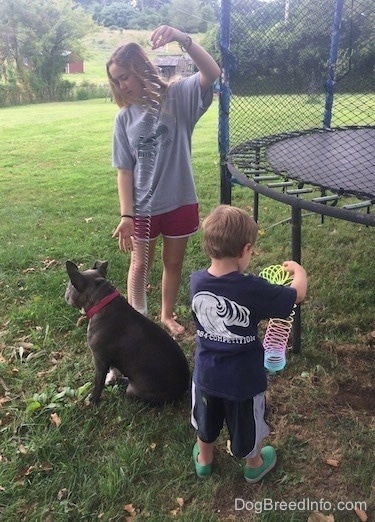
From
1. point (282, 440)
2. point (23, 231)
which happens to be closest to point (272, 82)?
point (23, 231)

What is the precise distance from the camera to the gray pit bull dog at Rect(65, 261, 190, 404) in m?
2.32

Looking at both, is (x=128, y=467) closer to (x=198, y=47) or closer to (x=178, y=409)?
(x=178, y=409)

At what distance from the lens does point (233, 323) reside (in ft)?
5.56

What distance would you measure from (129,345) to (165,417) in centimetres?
40

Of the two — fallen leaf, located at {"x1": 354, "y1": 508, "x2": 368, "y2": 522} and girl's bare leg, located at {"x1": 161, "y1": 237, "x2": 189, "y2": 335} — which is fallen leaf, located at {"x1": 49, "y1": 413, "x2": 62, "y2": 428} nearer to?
girl's bare leg, located at {"x1": 161, "y1": 237, "x2": 189, "y2": 335}

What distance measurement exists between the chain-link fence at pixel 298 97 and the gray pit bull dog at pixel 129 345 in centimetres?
91

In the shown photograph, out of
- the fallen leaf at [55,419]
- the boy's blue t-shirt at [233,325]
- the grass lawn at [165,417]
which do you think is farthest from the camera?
the fallen leaf at [55,419]

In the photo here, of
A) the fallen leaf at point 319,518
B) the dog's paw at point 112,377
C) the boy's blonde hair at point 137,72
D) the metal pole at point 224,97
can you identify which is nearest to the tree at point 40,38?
the metal pole at point 224,97

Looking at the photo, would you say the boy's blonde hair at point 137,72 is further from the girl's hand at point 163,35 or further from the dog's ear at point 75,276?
the dog's ear at point 75,276

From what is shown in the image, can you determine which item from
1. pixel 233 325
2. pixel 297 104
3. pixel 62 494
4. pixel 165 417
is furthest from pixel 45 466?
pixel 297 104

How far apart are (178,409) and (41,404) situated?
27.7 inches

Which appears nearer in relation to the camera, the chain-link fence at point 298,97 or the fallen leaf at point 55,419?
the fallen leaf at point 55,419

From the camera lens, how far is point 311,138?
4016 mm

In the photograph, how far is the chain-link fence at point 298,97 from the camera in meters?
2.80
